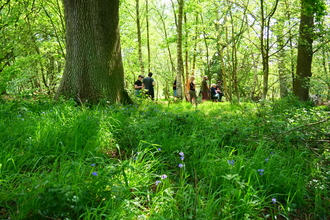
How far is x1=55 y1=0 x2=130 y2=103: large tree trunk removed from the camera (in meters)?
4.86

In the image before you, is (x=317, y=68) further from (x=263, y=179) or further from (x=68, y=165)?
(x=68, y=165)

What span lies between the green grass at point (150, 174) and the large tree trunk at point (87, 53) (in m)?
1.35

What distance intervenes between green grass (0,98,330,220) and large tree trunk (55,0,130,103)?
1.35 metres

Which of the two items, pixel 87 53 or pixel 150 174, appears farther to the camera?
pixel 87 53

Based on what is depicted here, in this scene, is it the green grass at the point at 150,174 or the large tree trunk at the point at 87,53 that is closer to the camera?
the green grass at the point at 150,174

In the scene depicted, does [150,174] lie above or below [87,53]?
below

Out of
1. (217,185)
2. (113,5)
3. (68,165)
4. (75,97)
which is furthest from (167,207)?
(113,5)

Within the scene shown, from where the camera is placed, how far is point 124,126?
3338 millimetres

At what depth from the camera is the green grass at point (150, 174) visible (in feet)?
5.04

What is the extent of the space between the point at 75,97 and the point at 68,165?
3145 millimetres

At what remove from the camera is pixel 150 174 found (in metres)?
1.97

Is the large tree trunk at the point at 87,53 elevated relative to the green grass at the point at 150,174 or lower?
elevated

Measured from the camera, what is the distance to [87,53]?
489cm

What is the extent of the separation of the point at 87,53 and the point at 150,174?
383 cm
